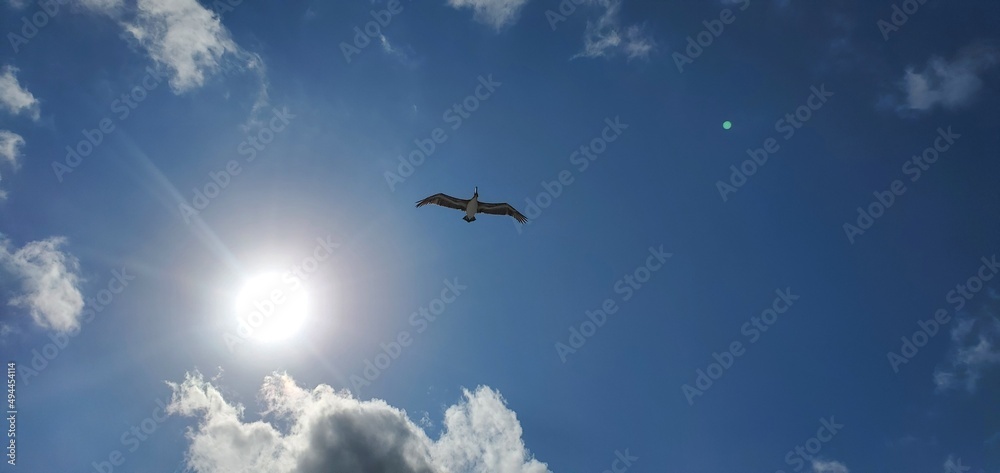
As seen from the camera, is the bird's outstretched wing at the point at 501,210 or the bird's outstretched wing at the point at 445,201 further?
the bird's outstretched wing at the point at 501,210

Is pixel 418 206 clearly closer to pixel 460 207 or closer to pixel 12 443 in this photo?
pixel 460 207

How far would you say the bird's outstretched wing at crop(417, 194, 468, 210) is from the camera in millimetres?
63812

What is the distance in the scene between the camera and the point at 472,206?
6444 cm

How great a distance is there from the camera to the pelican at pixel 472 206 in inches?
2522

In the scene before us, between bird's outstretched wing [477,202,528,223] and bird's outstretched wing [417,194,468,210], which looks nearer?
bird's outstretched wing [417,194,468,210]

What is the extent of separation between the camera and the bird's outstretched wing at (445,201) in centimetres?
6381

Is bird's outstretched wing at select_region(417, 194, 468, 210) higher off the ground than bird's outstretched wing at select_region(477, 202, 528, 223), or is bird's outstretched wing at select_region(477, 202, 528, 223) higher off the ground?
bird's outstretched wing at select_region(477, 202, 528, 223)

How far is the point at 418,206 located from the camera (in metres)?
63.5

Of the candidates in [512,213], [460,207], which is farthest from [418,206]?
[512,213]

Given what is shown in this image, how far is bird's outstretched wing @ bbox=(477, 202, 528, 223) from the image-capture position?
65312mm

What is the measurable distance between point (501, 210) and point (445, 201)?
638 centimetres

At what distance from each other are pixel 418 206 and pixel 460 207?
186 inches

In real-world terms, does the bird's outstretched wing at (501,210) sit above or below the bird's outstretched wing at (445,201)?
above

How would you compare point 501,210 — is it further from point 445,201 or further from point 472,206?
point 445,201
